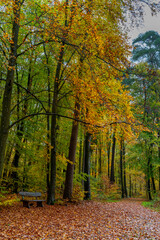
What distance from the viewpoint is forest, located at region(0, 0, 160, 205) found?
5.18 metres

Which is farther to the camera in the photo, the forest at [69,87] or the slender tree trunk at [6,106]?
the forest at [69,87]

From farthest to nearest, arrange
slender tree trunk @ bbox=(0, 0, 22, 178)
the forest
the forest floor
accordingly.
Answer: the forest, slender tree trunk @ bbox=(0, 0, 22, 178), the forest floor

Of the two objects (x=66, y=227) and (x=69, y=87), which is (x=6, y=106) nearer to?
(x=66, y=227)

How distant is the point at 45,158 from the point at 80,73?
15.0 feet

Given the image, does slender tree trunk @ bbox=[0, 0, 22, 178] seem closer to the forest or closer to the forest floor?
the forest

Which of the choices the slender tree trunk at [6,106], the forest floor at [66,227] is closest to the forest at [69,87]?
the slender tree trunk at [6,106]

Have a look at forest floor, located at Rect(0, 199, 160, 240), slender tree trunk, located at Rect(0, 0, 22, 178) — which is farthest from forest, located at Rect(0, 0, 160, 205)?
forest floor, located at Rect(0, 199, 160, 240)

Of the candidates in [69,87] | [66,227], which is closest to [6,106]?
[66,227]

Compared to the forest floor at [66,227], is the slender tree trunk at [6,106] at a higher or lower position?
higher

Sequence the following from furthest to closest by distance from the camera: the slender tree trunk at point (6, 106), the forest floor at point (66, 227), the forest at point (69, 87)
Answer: the forest at point (69, 87) → the slender tree trunk at point (6, 106) → the forest floor at point (66, 227)

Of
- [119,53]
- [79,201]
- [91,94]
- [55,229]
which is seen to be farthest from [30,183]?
[119,53]

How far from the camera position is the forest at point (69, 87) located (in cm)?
518

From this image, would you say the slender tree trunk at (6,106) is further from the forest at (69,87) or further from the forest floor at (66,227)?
the forest floor at (66,227)

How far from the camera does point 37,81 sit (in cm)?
1227
